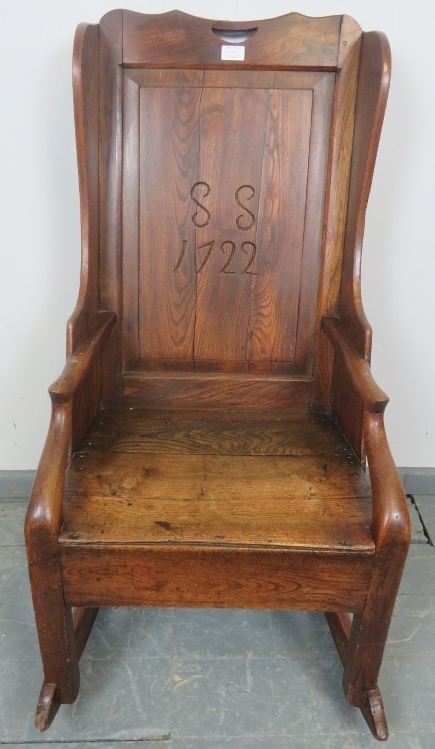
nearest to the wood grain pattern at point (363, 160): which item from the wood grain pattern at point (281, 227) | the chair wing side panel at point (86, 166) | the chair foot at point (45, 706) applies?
the wood grain pattern at point (281, 227)

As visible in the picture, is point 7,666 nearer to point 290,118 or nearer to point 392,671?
point 392,671

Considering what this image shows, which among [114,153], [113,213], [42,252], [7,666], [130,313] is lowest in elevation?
[7,666]

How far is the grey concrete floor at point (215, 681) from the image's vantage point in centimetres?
122

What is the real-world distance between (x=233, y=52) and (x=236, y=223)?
36 centimetres

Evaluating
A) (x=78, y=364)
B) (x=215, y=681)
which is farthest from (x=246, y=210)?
(x=215, y=681)

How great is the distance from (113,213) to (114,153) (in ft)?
Result: 0.43

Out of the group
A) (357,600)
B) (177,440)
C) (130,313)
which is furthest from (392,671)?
(130,313)

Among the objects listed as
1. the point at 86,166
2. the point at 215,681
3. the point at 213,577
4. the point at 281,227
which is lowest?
the point at 215,681

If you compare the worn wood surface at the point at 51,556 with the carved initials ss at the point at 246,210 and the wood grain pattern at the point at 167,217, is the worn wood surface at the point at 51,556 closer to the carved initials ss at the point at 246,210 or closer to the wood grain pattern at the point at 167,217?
the wood grain pattern at the point at 167,217

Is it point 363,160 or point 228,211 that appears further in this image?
point 228,211

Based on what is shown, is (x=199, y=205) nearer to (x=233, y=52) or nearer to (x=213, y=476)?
(x=233, y=52)

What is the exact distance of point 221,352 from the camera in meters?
1.53

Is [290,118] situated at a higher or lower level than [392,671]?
higher

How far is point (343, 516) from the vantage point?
111 centimetres
